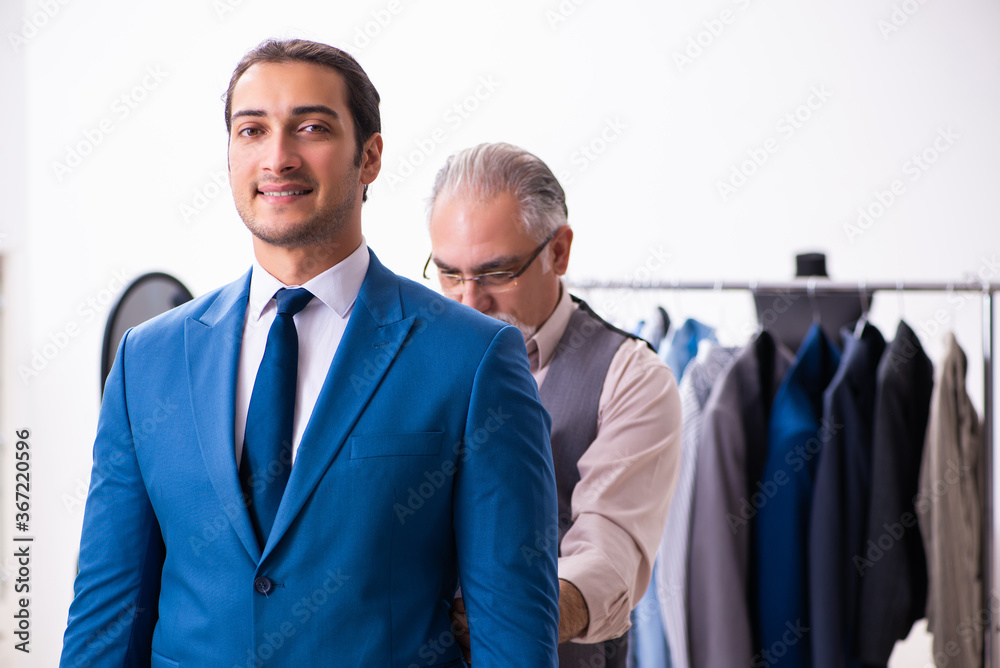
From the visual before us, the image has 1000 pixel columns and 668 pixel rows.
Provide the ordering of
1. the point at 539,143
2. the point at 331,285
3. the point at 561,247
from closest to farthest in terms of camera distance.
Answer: the point at 331,285 → the point at 561,247 → the point at 539,143

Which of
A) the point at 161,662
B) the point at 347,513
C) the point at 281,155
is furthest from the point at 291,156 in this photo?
the point at 161,662

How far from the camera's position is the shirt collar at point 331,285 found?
107 cm

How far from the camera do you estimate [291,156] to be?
3.37 ft

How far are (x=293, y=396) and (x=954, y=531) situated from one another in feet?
6.19

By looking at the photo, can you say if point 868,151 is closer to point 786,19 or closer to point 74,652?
point 786,19

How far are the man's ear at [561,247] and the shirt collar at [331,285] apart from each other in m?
0.65

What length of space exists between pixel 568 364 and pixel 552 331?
0.08 meters

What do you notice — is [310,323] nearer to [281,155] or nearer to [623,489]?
[281,155]

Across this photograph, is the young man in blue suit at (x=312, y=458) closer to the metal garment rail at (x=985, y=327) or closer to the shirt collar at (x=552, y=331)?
the shirt collar at (x=552, y=331)

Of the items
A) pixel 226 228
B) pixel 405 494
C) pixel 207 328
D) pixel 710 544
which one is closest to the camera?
pixel 405 494

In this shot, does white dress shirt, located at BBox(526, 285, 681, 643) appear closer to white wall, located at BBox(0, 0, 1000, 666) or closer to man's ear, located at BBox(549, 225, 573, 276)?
man's ear, located at BBox(549, 225, 573, 276)

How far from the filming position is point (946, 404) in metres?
2.22

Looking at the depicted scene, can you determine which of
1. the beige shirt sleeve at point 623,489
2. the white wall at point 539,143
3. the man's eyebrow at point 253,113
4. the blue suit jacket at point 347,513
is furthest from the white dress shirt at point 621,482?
the white wall at point 539,143

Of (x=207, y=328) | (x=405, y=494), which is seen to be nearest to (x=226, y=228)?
(x=207, y=328)
